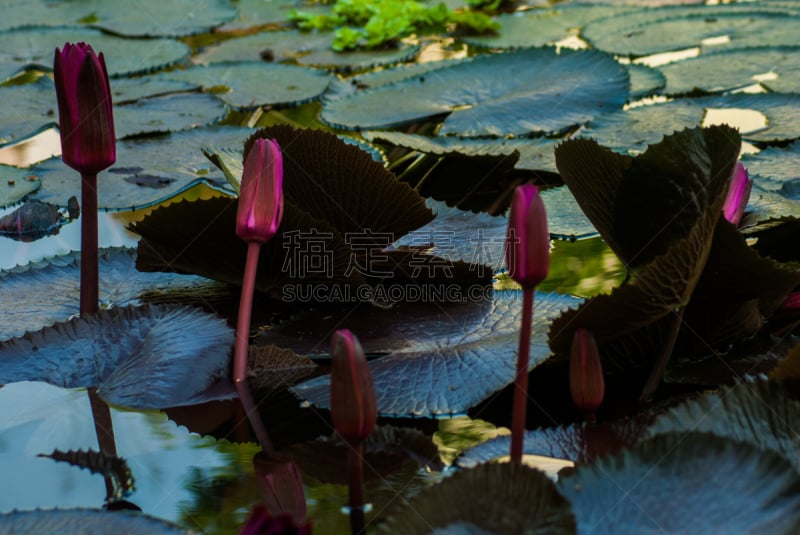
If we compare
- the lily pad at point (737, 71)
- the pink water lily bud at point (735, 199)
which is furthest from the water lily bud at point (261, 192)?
the lily pad at point (737, 71)

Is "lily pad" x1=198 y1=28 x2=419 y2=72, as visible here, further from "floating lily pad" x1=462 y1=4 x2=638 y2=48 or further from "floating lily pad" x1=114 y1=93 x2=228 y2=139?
"floating lily pad" x1=114 y1=93 x2=228 y2=139

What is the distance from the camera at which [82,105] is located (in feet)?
3.67

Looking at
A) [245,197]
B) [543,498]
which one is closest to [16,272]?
[245,197]

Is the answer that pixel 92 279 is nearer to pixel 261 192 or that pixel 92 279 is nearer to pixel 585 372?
pixel 261 192

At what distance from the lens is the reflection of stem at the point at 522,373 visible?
0.80 meters

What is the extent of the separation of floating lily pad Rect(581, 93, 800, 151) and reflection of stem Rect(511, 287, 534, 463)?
1.23 meters

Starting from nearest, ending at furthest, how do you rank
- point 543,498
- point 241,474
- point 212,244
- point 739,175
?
point 543,498, point 241,474, point 739,175, point 212,244

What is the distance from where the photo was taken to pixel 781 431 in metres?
0.81

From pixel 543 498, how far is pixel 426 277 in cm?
64

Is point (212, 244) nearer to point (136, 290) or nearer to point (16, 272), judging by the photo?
point (136, 290)

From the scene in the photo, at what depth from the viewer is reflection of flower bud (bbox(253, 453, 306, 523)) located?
0.85m

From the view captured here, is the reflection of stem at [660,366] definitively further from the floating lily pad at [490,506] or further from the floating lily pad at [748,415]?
the floating lily pad at [490,506]

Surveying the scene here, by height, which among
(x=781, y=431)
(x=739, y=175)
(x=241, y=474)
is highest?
(x=739, y=175)

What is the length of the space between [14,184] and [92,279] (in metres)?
0.84
